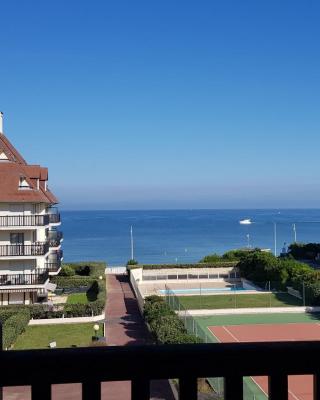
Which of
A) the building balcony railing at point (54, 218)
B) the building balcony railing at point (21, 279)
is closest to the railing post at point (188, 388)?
the building balcony railing at point (21, 279)

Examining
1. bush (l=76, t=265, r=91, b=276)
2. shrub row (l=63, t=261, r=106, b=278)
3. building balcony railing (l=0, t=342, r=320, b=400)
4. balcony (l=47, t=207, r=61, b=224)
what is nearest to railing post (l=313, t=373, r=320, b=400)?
building balcony railing (l=0, t=342, r=320, b=400)

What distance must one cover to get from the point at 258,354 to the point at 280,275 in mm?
40660

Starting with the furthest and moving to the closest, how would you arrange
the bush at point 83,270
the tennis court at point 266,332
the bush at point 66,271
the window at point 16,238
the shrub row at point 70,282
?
the bush at point 83,270
the bush at point 66,271
the shrub row at point 70,282
the window at point 16,238
the tennis court at point 266,332

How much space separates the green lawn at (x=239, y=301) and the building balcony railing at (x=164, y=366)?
3244cm

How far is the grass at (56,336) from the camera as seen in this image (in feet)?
80.0

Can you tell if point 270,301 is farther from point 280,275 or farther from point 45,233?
point 45,233

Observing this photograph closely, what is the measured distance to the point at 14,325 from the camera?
25500 mm

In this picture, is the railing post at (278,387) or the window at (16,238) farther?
the window at (16,238)

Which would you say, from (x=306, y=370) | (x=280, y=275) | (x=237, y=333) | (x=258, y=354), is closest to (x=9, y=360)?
(x=258, y=354)

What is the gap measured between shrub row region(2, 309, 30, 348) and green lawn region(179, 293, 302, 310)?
1088cm

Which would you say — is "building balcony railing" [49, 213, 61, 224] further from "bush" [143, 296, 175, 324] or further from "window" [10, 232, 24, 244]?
"bush" [143, 296, 175, 324]

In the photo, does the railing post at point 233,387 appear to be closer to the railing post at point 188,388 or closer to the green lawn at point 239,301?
the railing post at point 188,388

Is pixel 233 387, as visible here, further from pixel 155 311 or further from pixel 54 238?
pixel 54 238

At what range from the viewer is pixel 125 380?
209cm
